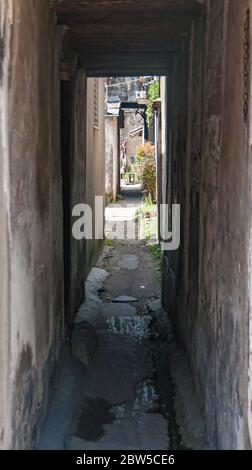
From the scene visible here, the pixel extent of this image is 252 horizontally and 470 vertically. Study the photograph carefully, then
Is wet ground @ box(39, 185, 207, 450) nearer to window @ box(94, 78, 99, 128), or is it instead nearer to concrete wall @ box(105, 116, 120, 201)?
window @ box(94, 78, 99, 128)

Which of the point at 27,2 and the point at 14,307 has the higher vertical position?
the point at 27,2

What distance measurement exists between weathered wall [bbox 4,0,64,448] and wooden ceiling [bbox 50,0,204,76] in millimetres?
341

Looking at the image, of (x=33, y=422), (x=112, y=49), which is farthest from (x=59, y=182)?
(x=33, y=422)

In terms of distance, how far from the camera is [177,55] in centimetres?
626

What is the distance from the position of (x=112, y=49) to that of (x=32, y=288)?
138 inches

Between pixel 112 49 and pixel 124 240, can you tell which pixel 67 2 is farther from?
pixel 124 240

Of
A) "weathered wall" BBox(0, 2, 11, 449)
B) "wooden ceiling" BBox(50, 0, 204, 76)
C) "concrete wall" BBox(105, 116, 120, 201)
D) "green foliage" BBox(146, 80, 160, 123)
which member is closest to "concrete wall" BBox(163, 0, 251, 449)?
"wooden ceiling" BBox(50, 0, 204, 76)

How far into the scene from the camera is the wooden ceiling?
15.1 feet

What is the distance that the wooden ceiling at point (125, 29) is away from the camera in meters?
4.59

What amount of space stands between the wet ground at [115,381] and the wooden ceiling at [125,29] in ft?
9.80

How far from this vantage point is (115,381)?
554 centimetres

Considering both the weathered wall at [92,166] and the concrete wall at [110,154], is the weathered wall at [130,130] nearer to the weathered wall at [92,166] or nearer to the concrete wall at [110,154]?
the concrete wall at [110,154]

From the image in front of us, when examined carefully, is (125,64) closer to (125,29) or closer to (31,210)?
(125,29)

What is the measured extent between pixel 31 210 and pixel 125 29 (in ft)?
8.32
